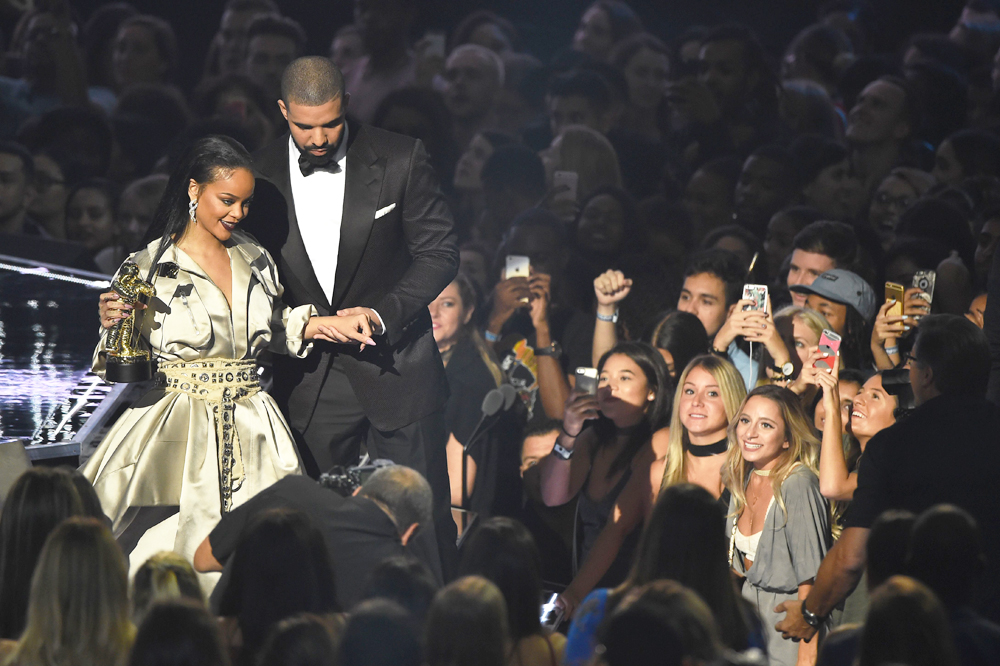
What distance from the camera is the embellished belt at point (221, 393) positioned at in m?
3.46

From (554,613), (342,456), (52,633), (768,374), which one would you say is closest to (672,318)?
(768,374)

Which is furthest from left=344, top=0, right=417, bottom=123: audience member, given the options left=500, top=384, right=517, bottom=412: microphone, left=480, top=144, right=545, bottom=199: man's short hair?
left=500, top=384, right=517, bottom=412: microphone

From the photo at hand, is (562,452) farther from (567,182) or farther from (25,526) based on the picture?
(567,182)

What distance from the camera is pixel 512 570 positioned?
2707 mm

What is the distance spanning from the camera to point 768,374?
185 inches

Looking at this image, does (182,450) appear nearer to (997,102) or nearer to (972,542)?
(972,542)

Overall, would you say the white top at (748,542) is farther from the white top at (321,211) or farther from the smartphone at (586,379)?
the white top at (321,211)

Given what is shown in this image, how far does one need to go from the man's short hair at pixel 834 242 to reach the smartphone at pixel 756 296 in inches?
28.5

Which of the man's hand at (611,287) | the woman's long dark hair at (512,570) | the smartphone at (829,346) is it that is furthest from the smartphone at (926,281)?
the woman's long dark hair at (512,570)

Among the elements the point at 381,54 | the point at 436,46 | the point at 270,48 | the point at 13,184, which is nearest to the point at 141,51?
the point at 270,48

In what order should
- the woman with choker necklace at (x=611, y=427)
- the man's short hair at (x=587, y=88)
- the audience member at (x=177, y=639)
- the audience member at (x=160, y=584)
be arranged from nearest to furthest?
the audience member at (x=177, y=639) < the audience member at (x=160, y=584) < the woman with choker necklace at (x=611, y=427) < the man's short hair at (x=587, y=88)

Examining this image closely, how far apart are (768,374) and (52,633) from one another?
2910 mm

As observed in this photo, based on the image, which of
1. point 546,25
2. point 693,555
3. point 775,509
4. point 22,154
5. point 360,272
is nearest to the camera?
point 693,555

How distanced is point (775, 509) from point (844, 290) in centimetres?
135
